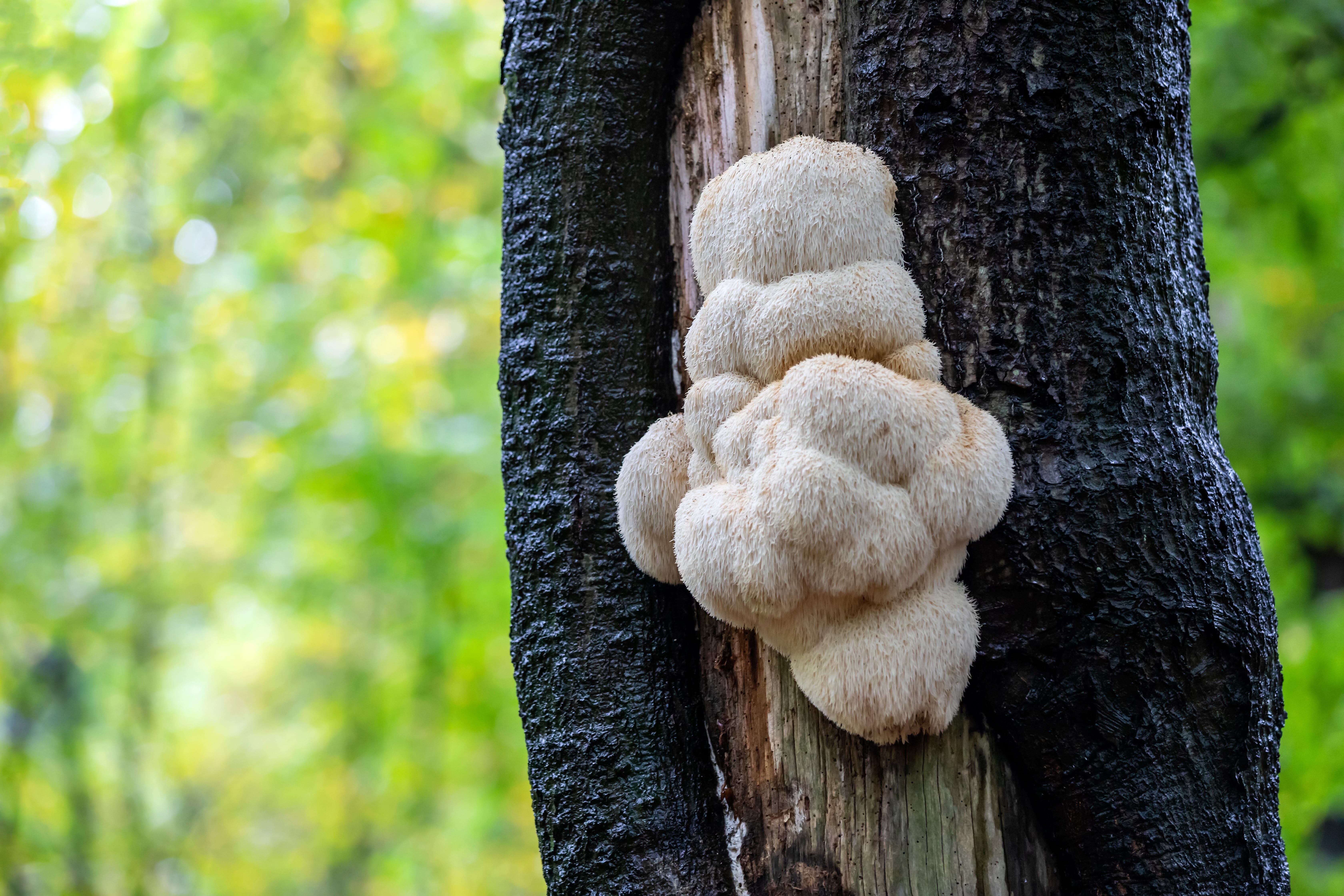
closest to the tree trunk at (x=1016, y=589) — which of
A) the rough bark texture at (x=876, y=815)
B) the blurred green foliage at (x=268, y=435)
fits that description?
the rough bark texture at (x=876, y=815)

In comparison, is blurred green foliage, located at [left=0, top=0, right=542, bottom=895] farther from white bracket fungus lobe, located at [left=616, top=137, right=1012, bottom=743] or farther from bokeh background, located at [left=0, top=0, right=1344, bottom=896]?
white bracket fungus lobe, located at [left=616, top=137, right=1012, bottom=743]

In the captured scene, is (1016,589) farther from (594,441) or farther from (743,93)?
(743,93)

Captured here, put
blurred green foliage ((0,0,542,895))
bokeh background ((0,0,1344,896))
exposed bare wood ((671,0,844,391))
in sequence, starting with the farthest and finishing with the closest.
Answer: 1. blurred green foliage ((0,0,542,895))
2. bokeh background ((0,0,1344,896))
3. exposed bare wood ((671,0,844,391))

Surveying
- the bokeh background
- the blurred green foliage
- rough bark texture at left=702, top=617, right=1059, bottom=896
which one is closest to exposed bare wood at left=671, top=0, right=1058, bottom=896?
rough bark texture at left=702, top=617, right=1059, bottom=896

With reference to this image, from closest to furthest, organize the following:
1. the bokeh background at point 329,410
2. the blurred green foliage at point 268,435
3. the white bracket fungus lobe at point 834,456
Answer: the white bracket fungus lobe at point 834,456 < the bokeh background at point 329,410 < the blurred green foliage at point 268,435

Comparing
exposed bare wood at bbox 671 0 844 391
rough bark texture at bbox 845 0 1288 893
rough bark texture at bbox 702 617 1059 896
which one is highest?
exposed bare wood at bbox 671 0 844 391

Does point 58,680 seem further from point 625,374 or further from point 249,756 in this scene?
point 625,374

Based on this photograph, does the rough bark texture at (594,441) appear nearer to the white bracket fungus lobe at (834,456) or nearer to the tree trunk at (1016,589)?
the tree trunk at (1016,589)
